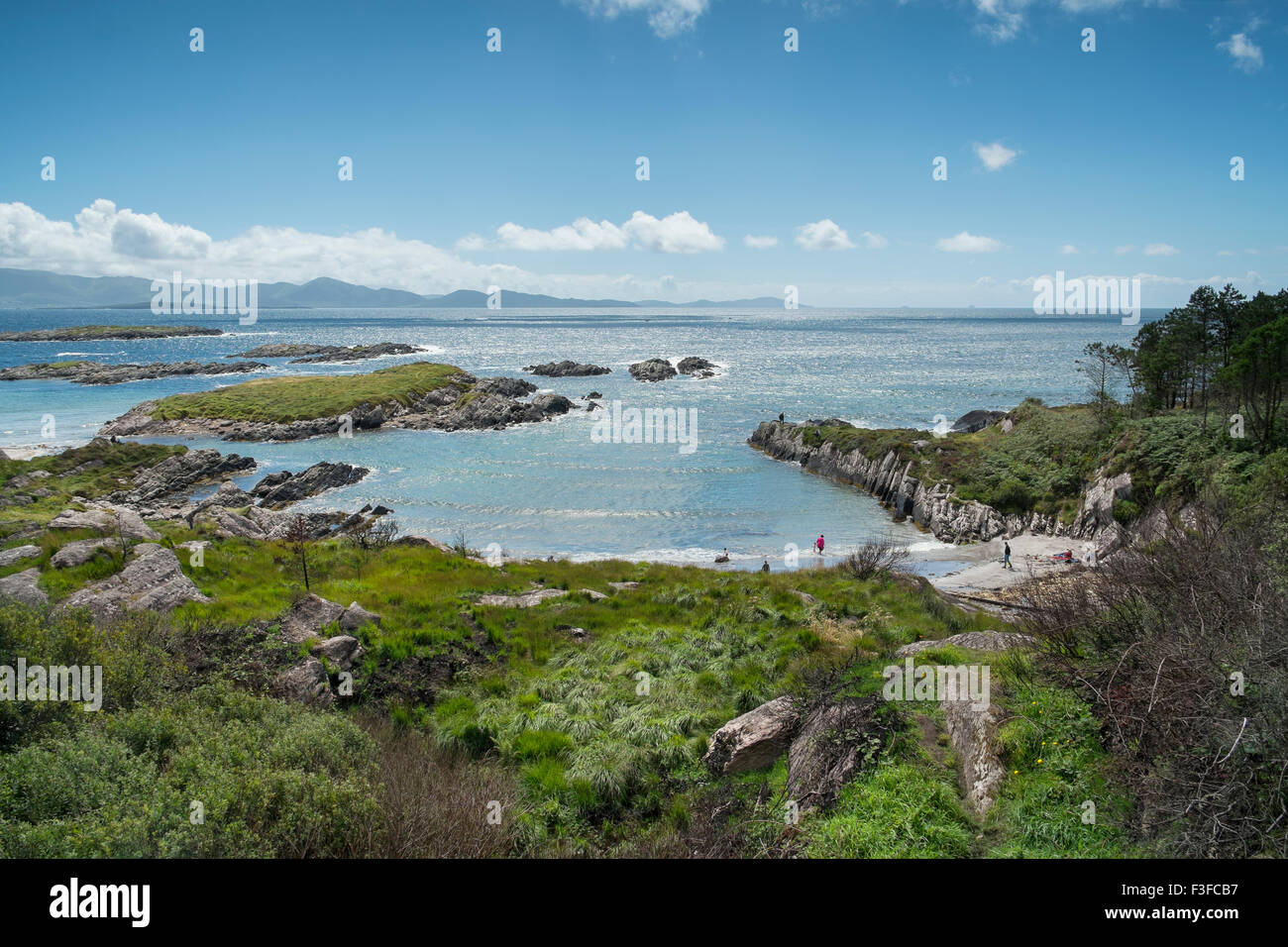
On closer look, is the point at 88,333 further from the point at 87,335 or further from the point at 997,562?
the point at 997,562

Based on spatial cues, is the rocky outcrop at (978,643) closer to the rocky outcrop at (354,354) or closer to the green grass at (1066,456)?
the green grass at (1066,456)

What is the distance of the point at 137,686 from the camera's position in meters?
9.55

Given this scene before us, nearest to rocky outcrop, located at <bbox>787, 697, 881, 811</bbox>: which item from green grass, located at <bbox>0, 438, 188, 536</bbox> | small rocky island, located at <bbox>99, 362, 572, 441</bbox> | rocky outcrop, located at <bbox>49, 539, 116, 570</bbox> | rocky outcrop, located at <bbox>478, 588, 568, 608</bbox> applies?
rocky outcrop, located at <bbox>478, 588, 568, 608</bbox>

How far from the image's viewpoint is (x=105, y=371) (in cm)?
10188

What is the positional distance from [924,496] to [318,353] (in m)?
137

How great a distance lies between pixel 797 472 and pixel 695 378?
59.5m

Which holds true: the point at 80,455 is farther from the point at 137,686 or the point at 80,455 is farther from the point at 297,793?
the point at 297,793

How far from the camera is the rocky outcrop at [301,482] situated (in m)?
45.6

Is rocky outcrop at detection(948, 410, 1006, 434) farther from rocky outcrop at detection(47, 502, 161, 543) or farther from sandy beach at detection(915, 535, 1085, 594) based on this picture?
rocky outcrop at detection(47, 502, 161, 543)

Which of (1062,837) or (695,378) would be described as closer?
(1062,837)

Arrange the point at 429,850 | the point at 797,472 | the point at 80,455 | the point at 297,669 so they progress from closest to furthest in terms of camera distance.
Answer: the point at 429,850 → the point at 297,669 → the point at 80,455 → the point at 797,472
